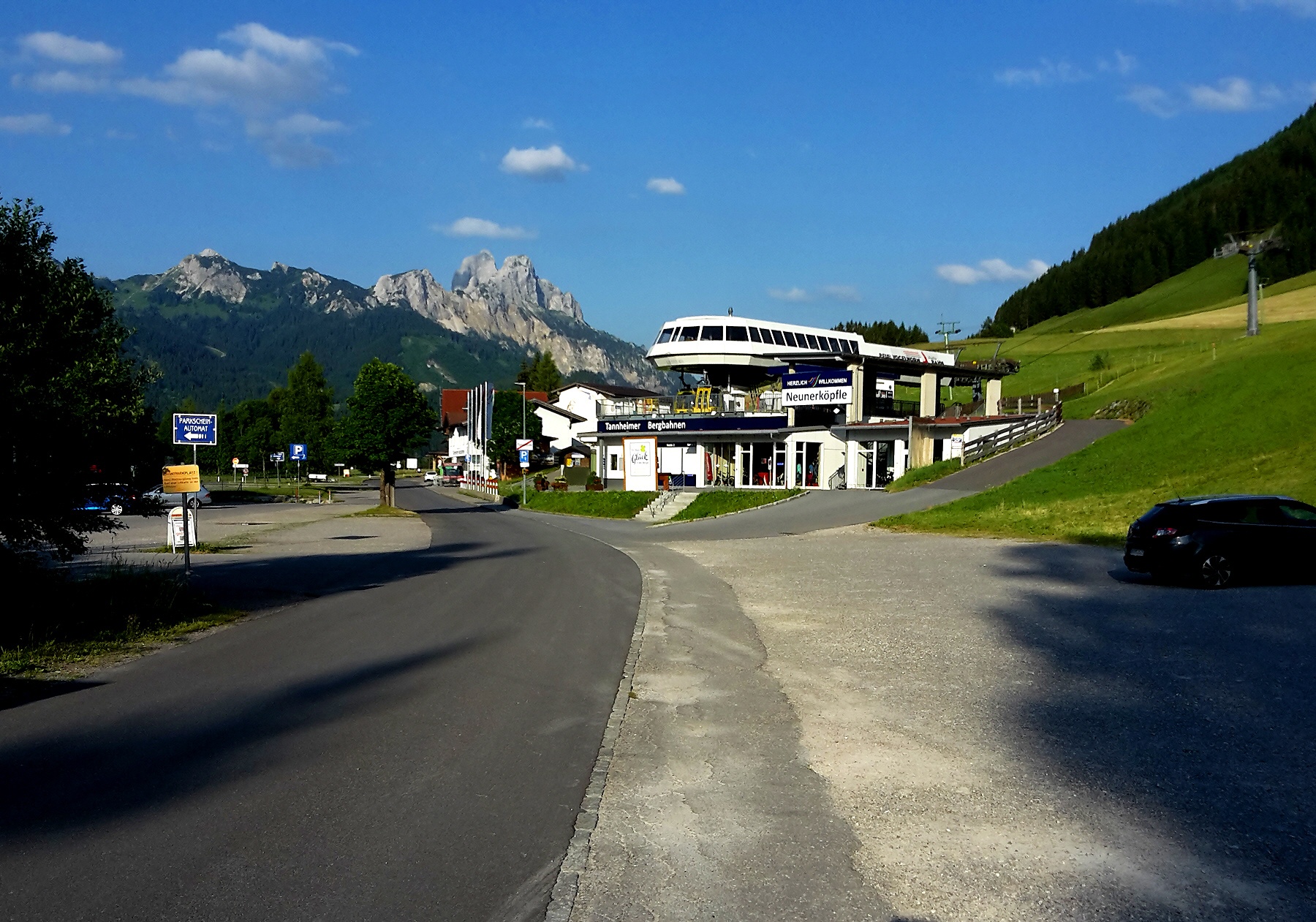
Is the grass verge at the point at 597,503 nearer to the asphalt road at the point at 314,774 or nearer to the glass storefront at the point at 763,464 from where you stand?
the glass storefront at the point at 763,464

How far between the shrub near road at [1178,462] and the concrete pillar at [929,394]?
10043 millimetres

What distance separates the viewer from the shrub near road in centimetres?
2933

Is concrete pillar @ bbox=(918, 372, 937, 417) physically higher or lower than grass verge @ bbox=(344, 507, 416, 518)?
higher

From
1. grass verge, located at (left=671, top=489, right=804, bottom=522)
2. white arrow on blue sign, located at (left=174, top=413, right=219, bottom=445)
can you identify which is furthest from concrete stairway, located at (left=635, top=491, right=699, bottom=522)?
white arrow on blue sign, located at (left=174, top=413, right=219, bottom=445)

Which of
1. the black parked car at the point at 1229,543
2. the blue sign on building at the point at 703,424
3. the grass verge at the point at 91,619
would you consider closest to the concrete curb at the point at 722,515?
the blue sign on building at the point at 703,424

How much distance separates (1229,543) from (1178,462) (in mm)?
20984

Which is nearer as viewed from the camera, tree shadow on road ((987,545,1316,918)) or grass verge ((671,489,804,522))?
tree shadow on road ((987,545,1316,918))

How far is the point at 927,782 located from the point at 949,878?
1715mm

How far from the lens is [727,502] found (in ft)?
146

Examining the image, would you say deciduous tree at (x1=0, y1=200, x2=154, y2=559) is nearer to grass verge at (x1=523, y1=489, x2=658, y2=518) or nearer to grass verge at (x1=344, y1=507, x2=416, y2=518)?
grass verge at (x1=344, y1=507, x2=416, y2=518)

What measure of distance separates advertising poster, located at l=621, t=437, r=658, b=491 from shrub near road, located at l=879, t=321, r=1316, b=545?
77.0 feet

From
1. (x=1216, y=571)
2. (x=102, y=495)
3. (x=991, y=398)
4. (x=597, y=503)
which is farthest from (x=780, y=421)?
(x=102, y=495)

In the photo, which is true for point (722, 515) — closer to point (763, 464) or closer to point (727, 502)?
point (727, 502)

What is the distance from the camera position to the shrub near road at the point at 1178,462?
29328 mm
